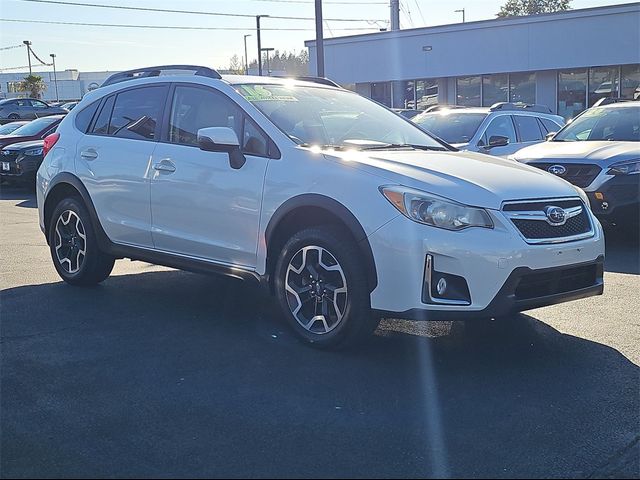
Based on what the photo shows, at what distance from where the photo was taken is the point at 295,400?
421cm

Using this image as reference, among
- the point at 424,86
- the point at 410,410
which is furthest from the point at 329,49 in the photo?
the point at 410,410

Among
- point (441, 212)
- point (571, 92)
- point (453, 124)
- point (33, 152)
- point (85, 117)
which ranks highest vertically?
point (571, 92)

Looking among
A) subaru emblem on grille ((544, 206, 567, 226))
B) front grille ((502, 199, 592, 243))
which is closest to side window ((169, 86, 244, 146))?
front grille ((502, 199, 592, 243))

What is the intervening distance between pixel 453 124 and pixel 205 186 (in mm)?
6644

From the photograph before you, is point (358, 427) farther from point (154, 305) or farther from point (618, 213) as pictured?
point (618, 213)

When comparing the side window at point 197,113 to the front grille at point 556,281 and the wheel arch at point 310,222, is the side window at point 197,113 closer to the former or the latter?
the wheel arch at point 310,222

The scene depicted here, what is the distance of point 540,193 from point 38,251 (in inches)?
241

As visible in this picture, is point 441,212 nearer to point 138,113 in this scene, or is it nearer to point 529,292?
point 529,292

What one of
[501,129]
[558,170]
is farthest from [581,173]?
[501,129]

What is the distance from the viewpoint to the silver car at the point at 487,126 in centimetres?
1080

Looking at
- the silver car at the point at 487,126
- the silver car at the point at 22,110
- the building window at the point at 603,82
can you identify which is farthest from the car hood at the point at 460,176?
the silver car at the point at 22,110

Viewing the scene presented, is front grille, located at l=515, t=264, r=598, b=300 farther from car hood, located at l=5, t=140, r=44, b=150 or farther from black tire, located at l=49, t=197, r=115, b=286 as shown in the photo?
car hood, located at l=5, t=140, r=44, b=150

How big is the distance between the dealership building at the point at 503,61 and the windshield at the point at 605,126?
17853 mm

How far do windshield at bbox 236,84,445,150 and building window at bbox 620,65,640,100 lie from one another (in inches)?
964
